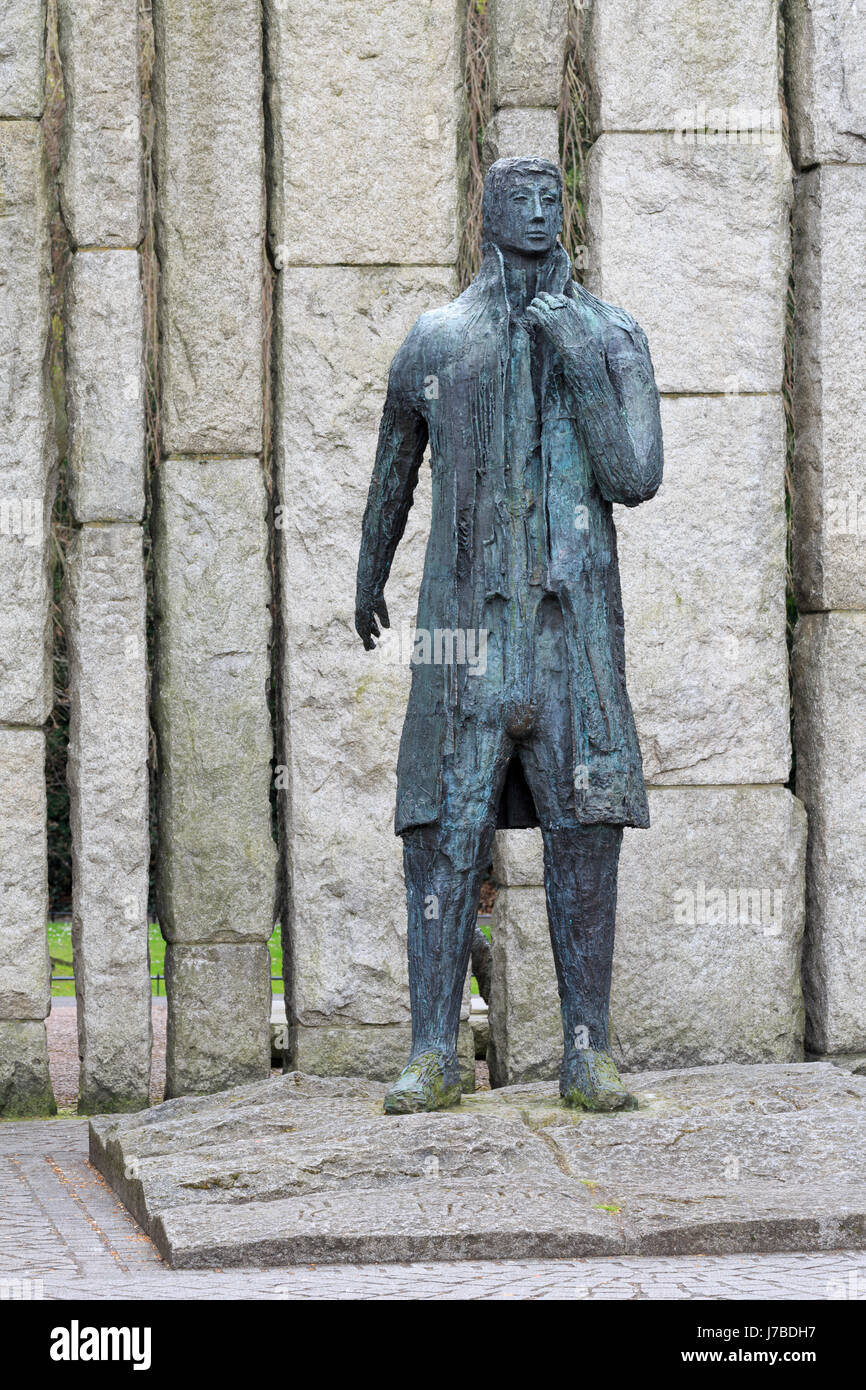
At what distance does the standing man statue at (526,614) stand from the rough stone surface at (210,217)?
189 centimetres

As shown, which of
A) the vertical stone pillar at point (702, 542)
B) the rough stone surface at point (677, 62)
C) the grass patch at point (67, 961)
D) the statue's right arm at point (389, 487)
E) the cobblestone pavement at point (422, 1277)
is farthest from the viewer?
the grass patch at point (67, 961)

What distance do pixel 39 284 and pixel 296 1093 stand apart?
3.10 meters

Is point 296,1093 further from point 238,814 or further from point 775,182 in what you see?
point 775,182

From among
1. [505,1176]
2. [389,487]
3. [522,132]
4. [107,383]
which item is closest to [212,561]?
[107,383]

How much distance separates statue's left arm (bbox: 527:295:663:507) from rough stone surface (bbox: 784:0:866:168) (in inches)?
102

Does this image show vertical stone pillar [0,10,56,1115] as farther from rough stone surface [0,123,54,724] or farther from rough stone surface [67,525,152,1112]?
rough stone surface [67,525,152,1112]

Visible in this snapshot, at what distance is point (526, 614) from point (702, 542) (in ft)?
7.12

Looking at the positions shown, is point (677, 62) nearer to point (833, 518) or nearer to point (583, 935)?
point (833, 518)

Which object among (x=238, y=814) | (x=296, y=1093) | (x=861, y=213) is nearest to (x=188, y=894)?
(x=238, y=814)

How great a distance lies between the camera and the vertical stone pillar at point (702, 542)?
7066mm

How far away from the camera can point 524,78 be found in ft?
23.4

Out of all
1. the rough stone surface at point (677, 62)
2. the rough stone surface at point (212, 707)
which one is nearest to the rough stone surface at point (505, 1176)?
the rough stone surface at point (212, 707)

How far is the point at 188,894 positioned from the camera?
6949 mm

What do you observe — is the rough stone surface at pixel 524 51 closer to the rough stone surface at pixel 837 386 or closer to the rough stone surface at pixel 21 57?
the rough stone surface at pixel 837 386
